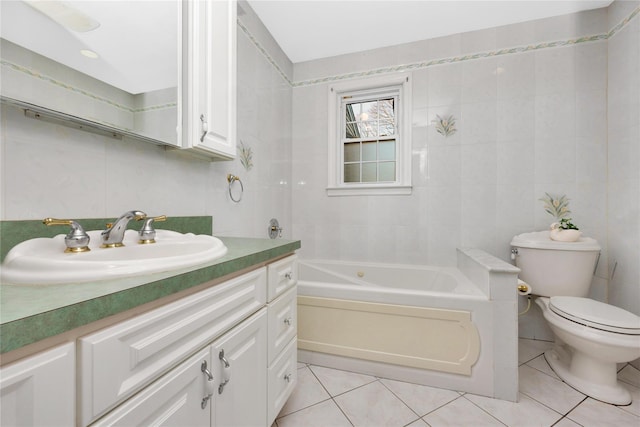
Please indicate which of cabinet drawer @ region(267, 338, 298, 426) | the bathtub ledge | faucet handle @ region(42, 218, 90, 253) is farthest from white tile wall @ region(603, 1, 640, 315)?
faucet handle @ region(42, 218, 90, 253)

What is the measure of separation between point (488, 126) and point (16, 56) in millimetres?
2686

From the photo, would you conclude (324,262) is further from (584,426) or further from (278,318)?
(584,426)

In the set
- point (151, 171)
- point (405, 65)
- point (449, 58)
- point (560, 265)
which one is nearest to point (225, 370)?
point (151, 171)

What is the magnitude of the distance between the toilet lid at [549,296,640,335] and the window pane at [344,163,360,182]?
172 centimetres

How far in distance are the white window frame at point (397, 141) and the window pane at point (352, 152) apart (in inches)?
2.0

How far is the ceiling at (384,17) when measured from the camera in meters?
1.95

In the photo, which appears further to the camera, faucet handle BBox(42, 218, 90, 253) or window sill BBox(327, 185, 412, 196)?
window sill BBox(327, 185, 412, 196)

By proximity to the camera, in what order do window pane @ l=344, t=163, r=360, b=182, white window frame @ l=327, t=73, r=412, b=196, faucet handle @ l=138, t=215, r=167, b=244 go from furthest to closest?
window pane @ l=344, t=163, r=360, b=182 → white window frame @ l=327, t=73, r=412, b=196 → faucet handle @ l=138, t=215, r=167, b=244

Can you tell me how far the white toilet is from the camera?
1.35m

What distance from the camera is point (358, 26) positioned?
2.19 m

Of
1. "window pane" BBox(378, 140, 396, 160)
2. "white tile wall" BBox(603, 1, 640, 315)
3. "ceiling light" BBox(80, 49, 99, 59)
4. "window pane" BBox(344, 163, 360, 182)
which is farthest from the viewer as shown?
"window pane" BBox(344, 163, 360, 182)

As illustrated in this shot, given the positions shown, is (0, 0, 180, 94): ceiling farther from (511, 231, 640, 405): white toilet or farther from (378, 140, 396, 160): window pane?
(511, 231, 640, 405): white toilet

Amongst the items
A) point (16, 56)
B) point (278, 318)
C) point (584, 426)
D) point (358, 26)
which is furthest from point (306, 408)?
point (358, 26)

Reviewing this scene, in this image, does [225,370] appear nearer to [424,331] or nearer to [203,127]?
[203,127]
